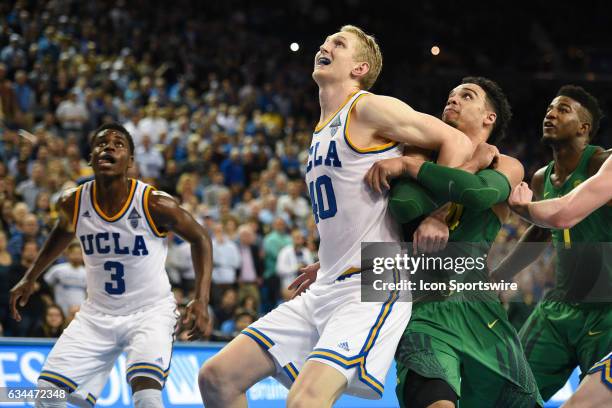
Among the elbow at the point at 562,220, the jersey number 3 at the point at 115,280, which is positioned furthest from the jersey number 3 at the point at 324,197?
the jersey number 3 at the point at 115,280

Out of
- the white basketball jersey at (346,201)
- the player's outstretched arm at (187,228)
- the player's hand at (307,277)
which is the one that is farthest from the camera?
the player's outstretched arm at (187,228)

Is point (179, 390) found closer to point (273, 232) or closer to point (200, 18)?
point (273, 232)

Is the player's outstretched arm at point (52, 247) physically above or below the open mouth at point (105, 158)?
below

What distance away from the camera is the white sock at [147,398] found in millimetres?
5184

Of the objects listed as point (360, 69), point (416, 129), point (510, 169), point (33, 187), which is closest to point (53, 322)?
point (33, 187)

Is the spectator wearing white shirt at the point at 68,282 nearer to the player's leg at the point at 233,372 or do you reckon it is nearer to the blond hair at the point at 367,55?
the player's leg at the point at 233,372

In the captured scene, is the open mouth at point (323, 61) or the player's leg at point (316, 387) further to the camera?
the open mouth at point (323, 61)

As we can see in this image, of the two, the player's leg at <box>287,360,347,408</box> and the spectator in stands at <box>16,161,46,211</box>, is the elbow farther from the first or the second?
the spectator in stands at <box>16,161,46,211</box>

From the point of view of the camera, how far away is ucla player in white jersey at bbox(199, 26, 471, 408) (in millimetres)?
4059

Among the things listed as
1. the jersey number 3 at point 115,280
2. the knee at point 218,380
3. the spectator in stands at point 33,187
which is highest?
the spectator in stands at point 33,187

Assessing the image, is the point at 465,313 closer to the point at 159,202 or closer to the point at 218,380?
the point at 218,380

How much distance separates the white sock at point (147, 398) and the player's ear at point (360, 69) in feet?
7.38

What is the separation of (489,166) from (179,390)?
4720 mm

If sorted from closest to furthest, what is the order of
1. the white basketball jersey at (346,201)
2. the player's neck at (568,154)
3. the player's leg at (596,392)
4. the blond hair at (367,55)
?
the player's leg at (596,392) < the white basketball jersey at (346,201) < the blond hair at (367,55) < the player's neck at (568,154)
